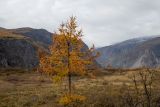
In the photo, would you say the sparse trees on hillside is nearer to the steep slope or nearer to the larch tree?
the larch tree

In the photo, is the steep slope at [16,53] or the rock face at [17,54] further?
the steep slope at [16,53]

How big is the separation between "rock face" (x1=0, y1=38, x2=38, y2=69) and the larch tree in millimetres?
90593

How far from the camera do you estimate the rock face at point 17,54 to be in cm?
12253

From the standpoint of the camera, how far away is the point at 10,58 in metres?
126

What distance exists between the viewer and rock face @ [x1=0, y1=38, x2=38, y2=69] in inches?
4824

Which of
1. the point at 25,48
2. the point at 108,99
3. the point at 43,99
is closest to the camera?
the point at 108,99

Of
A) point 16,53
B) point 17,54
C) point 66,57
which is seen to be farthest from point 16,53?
point 66,57

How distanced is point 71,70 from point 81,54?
1.59 meters

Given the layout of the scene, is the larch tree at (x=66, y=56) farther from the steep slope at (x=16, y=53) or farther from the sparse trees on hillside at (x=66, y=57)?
the steep slope at (x=16, y=53)

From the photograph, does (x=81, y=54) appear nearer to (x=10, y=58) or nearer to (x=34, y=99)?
(x=34, y=99)

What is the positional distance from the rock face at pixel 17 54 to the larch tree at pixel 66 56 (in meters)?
90.6

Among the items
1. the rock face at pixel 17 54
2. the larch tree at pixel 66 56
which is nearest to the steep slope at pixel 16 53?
the rock face at pixel 17 54

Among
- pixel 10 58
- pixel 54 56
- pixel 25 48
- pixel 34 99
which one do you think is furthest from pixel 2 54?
pixel 54 56

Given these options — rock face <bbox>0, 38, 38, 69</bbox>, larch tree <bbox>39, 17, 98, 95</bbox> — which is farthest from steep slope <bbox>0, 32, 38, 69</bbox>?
larch tree <bbox>39, 17, 98, 95</bbox>
